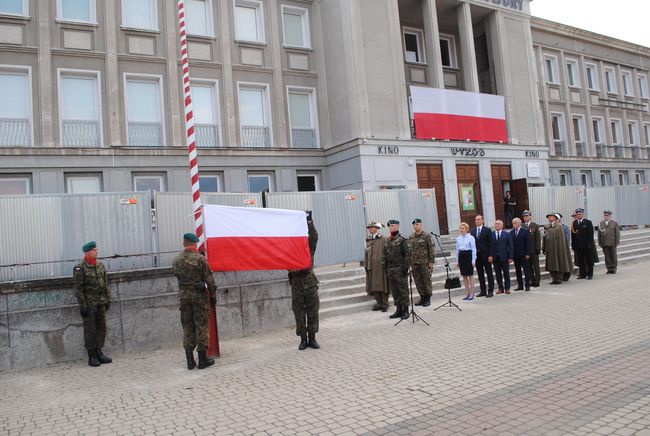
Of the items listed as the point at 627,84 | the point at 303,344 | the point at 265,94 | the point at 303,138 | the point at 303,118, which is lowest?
the point at 303,344

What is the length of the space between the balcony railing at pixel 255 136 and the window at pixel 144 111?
118 inches

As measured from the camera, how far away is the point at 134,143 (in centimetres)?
1708

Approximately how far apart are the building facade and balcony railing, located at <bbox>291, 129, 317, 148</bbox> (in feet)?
0.18

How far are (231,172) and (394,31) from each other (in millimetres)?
8571

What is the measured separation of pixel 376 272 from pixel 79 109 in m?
11.7

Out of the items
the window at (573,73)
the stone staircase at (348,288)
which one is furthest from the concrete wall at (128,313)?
the window at (573,73)

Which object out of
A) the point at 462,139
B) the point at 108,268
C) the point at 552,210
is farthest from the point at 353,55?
the point at 108,268

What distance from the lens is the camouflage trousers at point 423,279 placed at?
37.5 feet

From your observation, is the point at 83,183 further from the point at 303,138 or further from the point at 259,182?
the point at 303,138

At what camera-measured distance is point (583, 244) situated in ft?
47.6

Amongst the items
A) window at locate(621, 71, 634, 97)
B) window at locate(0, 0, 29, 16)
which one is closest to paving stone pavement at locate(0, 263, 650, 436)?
window at locate(0, 0, 29, 16)

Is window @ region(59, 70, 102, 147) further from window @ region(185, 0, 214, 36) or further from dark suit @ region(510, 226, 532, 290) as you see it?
dark suit @ region(510, 226, 532, 290)

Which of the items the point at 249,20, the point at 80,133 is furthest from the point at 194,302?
the point at 249,20

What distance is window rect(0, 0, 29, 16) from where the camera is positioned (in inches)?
617
